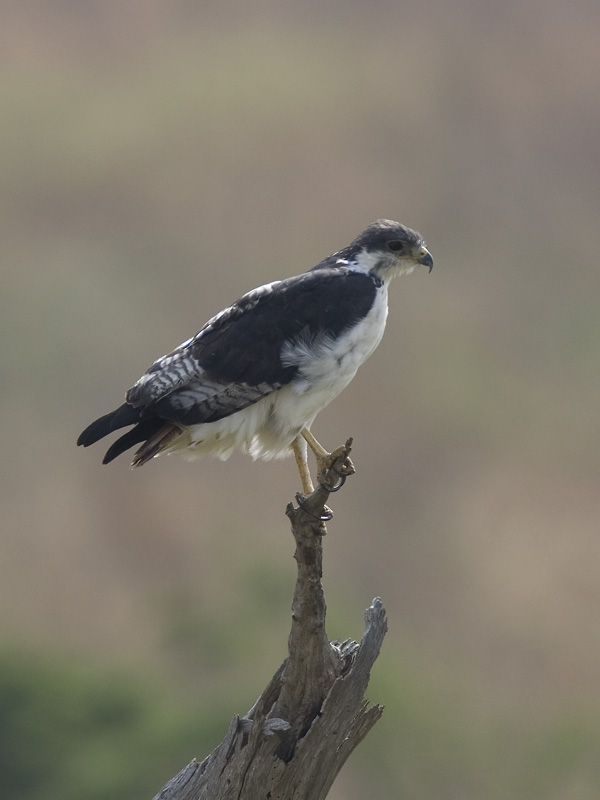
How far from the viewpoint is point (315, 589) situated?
5035 millimetres

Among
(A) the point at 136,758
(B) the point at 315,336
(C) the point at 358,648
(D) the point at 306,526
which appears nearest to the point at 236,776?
(C) the point at 358,648

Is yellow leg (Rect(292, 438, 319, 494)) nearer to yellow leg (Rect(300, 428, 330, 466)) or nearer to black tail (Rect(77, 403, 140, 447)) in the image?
yellow leg (Rect(300, 428, 330, 466))

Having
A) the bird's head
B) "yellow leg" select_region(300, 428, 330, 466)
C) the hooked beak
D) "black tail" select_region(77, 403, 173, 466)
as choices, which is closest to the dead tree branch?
"yellow leg" select_region(300, 428, 330, 466)

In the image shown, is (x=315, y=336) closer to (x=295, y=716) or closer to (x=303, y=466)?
(x=303, y=466)

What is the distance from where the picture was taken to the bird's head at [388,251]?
6.04 m

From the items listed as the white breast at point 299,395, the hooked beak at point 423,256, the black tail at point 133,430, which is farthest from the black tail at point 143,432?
the hooked beak at point 423,256

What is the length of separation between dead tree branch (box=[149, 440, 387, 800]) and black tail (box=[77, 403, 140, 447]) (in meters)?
1.02

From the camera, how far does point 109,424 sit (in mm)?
5539

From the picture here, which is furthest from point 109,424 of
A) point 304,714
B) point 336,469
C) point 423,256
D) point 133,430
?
point 423,256

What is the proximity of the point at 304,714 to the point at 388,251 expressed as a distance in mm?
2337

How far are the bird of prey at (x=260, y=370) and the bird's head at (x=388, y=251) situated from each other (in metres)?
0.10

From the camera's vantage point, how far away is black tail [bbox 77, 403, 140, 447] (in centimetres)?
548

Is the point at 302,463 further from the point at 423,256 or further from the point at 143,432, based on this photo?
the point at 423,256

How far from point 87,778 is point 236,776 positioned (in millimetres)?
7198
